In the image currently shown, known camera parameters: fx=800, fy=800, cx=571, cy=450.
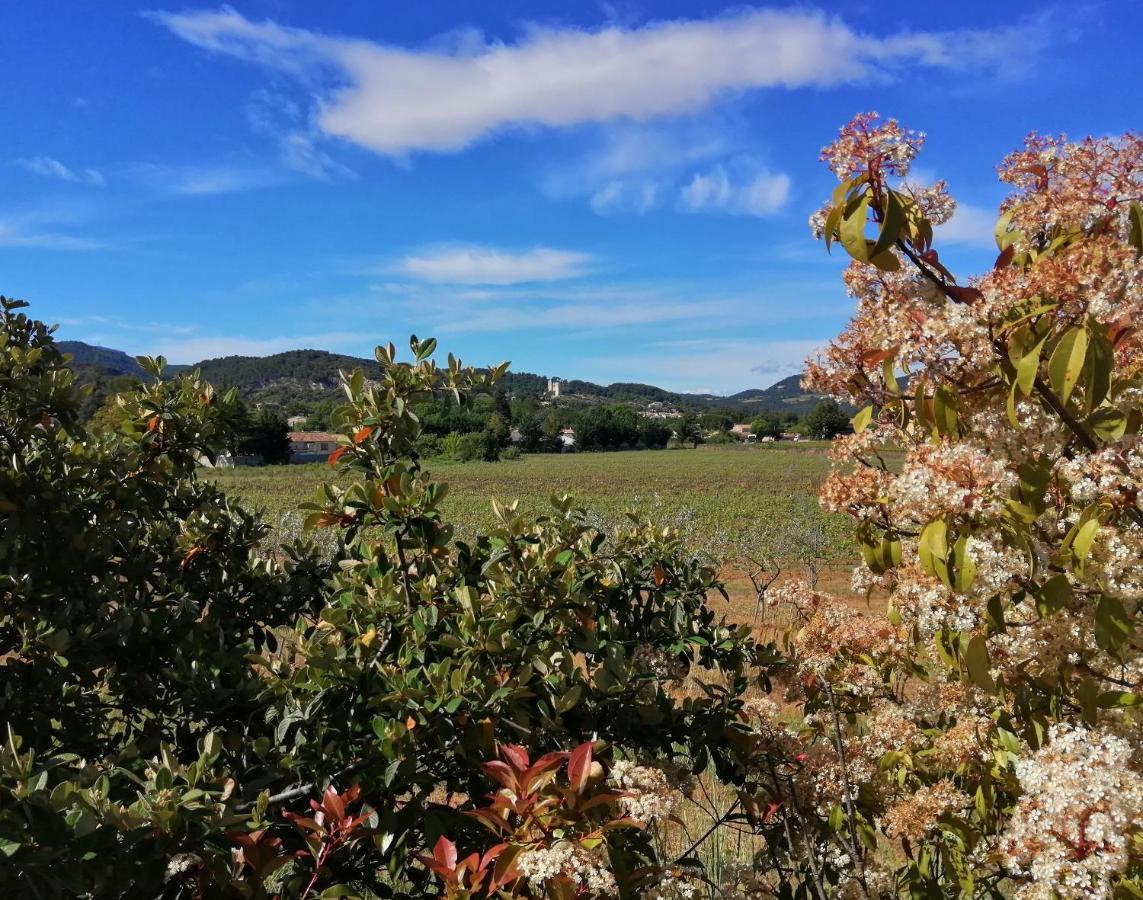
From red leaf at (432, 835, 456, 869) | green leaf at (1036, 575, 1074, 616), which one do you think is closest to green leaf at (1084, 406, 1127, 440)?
green leaf at (1036, 575, 1074, 616)

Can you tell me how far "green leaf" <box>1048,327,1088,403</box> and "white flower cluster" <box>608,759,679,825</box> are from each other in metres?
0.97

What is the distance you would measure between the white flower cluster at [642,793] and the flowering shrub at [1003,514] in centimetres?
47

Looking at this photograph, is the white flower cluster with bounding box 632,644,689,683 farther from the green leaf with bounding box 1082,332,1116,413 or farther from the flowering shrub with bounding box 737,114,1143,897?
the green leaf with bounding box 1082,332,1116,413

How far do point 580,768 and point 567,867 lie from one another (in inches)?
7.4

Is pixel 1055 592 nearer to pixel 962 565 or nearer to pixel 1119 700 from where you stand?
pixel 962 565

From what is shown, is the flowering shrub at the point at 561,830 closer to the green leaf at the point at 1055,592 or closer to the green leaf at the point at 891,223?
the green leaf at the point at 1055,592

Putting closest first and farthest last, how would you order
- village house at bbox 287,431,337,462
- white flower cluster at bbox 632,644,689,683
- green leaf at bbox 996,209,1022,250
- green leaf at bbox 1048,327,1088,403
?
green leaf at bbox 1048,327,1088,403, green leaf at bbox 996,209,1022,250, white flower cluster at bbox 632,644,689,683, village house at bbox 287,431,337,462

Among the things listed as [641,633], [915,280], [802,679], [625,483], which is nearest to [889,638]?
[802,679]

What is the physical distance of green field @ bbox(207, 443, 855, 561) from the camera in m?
26.5

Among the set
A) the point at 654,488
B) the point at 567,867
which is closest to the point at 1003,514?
the point at 567,867

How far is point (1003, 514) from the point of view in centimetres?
129

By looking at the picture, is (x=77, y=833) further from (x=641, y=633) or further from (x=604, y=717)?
(x=641, y=633)

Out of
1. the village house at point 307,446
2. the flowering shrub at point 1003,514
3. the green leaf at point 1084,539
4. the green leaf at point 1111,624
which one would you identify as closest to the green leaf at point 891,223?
the flowering shrub at point 1003,514

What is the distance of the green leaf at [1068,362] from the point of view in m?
1.16
